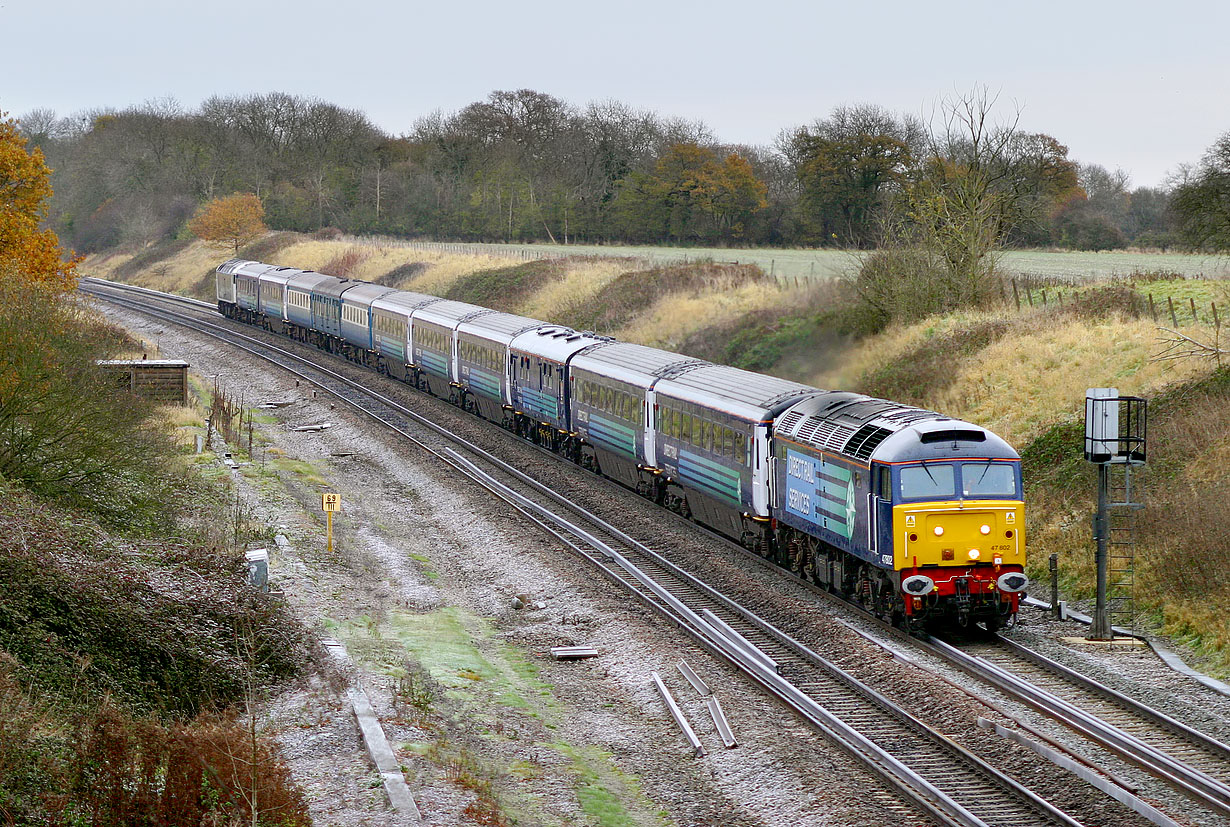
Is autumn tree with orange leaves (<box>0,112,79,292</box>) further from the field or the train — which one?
the field

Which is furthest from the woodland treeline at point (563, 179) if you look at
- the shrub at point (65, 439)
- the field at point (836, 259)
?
the shrub at point (65, 439)

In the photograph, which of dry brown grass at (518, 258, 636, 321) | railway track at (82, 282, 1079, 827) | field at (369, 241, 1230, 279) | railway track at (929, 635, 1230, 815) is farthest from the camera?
dry brown grass at (518, 258, 636, 321)

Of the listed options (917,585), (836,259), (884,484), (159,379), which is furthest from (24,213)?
(917,585)

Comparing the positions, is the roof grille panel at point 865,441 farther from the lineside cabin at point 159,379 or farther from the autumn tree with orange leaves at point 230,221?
the autumn tree with orange leaves at point 230,221

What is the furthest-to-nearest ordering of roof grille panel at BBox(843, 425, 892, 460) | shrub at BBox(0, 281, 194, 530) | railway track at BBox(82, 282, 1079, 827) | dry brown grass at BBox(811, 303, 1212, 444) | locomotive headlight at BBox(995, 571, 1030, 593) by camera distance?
dry brown grass at BBox(811, 303, 1212, 444) → shrub at BBox(0, 281, 194, 530) → roof grille panel at BBox(843, 425, 892, 460) → locomotive headlight at BBox(995, 571, 1030, 593) → railway track at BBox(82, 282, 1079, 827)

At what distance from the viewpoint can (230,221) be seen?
9256 cm

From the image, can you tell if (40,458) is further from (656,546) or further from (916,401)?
(916,401)

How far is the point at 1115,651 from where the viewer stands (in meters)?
17.3

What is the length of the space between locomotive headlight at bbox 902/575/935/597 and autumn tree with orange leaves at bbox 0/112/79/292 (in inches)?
1231

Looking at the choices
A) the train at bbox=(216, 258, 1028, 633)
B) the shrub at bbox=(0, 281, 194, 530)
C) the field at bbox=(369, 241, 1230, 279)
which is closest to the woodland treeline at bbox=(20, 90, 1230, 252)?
the field at bbox=(369, 241, 1230, 279)

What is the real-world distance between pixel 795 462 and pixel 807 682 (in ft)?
17.4

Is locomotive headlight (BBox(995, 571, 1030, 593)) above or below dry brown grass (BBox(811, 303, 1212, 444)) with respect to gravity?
below

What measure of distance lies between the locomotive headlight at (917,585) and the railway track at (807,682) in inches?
62.7

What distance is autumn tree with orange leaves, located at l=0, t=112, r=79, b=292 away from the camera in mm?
41094
